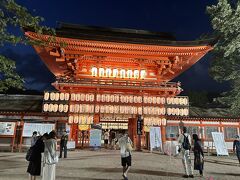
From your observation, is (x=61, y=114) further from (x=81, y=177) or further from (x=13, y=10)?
(x=13, y=10)

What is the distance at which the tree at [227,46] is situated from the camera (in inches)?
721

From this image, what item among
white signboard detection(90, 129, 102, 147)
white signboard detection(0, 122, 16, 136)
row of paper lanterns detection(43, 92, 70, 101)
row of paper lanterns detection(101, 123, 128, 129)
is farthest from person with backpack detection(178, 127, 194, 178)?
row of paper lanterns detection(101, 123, 128, 129)

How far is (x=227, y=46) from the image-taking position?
738 inches

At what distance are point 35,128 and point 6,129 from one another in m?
2.90

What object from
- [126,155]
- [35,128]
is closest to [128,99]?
[35,128]

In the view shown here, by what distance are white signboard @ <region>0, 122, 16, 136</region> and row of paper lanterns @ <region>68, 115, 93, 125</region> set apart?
4.99 metres

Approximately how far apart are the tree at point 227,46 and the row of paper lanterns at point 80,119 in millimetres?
12749

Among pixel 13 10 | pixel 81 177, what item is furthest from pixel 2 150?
pixel 13 10

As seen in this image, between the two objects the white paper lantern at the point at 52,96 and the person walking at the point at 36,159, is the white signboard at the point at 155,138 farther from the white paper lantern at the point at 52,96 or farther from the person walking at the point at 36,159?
the person walking at the point at 36,159

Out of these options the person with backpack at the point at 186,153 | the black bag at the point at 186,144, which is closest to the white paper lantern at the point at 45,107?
the person with backpack at the point at 186,153

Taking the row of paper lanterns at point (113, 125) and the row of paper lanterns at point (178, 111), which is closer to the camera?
the row of paper lanterns at point (178, 111)

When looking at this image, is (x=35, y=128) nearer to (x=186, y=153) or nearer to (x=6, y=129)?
(x=6, y=129)

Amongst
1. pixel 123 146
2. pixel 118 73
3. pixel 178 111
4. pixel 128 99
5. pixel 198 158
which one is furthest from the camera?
pixel 118 73

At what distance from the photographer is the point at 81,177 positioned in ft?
29.4
